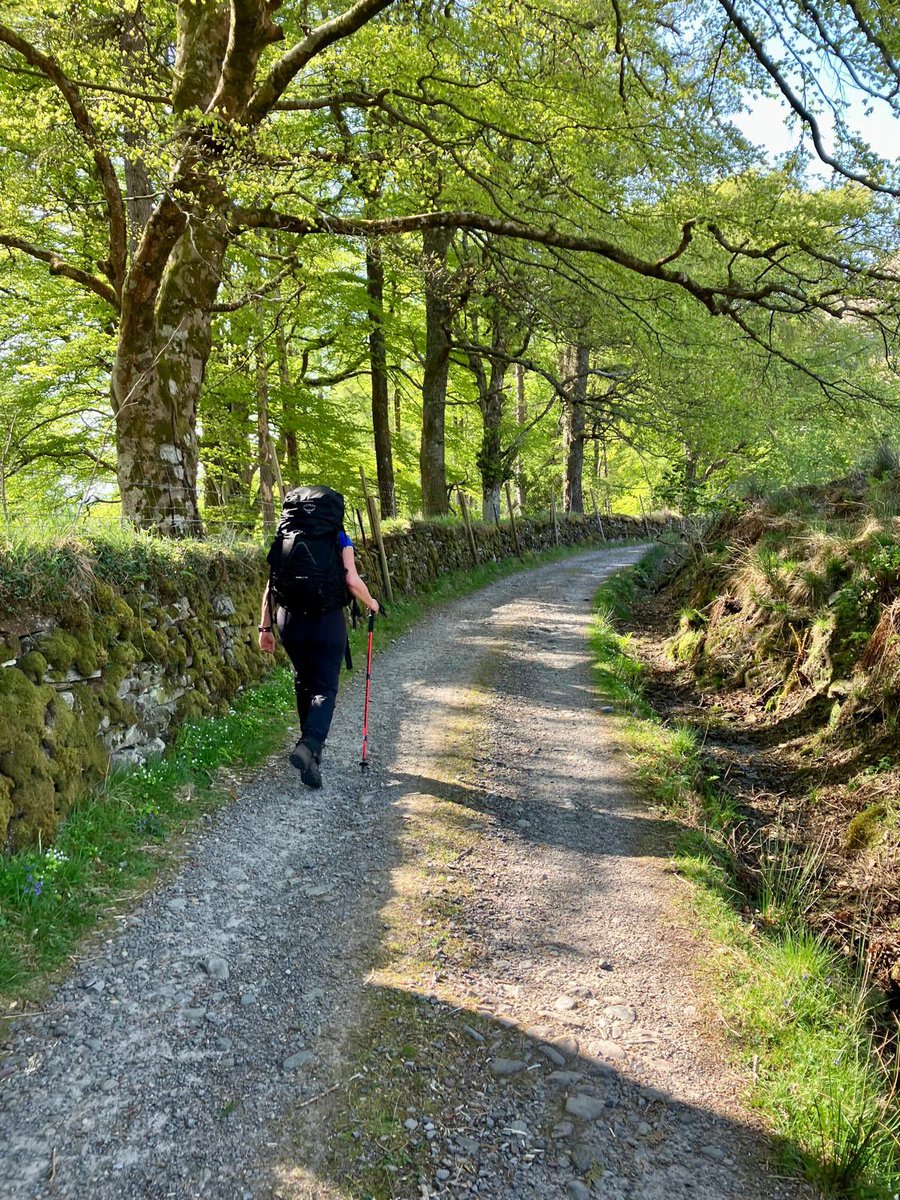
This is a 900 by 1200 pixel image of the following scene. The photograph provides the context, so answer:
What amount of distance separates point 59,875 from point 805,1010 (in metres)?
3.62

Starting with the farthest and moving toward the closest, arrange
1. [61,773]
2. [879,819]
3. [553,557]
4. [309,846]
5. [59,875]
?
1. [553,557]
2. [879,819]
3. [309,846]
4. [61,773]
5. [59,875]

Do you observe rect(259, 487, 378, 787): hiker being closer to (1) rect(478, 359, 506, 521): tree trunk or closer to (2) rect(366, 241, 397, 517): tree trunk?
(2) rect(366, 241, 397, 517): tree trunk

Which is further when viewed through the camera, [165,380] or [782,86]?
[165,380]

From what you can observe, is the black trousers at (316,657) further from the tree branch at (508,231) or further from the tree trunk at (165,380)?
the tree branch at (508,231)

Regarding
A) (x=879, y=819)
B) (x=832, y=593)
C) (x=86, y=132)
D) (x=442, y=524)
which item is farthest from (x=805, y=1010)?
(x=442, y=524)

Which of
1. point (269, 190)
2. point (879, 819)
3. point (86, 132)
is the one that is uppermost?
point (86, 132)

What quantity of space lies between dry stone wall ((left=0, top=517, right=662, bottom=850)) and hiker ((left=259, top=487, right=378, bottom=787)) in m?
1.04

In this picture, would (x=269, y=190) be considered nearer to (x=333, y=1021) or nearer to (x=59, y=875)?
(x=59, y=875)

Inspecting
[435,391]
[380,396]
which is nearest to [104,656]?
[380,396]

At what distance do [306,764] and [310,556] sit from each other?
149 cm

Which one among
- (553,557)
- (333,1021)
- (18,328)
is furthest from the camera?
(553,557)

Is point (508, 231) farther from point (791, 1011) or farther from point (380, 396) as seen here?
point (791, 1011)

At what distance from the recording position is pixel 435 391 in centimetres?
1680

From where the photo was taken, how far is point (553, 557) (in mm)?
21938
